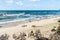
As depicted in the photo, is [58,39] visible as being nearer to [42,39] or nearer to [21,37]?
[42,39]

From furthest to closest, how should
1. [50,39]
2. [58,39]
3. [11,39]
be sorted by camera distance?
1. [11,39]
2. [50,39]
3. [58,39]

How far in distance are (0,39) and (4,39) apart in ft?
0.78

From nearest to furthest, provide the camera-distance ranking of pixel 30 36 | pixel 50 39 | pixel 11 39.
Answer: pixel 50 39, pixel 11 39, pixel 30 36

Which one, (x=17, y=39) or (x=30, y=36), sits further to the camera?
(x=30, y=36)

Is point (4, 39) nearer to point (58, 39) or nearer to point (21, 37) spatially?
point (21, 37)

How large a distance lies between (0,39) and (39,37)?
97.1 inches

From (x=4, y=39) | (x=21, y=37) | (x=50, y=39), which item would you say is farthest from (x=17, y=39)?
(x=50, y=39)

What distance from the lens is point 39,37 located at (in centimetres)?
1223

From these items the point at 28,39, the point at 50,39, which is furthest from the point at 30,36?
the point at 50,39

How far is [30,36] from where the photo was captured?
14.8 m

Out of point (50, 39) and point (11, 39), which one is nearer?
point (50, 39)

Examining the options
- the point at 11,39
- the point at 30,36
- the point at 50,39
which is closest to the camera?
the point at 50,39

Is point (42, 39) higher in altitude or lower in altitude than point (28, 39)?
higher

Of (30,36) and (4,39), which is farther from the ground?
(4,39)
